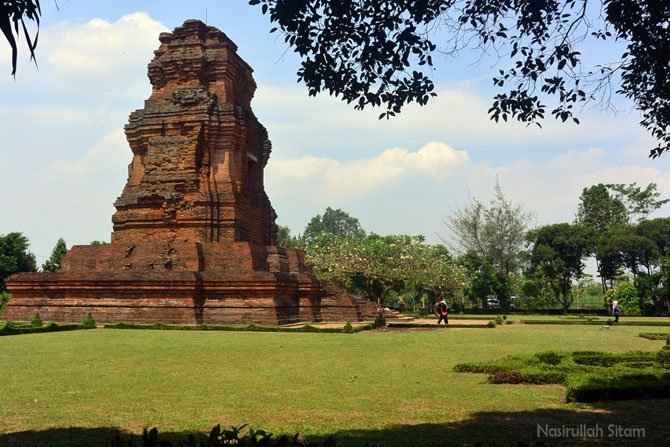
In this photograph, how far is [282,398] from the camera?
7148mm

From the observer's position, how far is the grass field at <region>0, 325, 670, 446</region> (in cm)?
567

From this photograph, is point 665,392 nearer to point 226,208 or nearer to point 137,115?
point 226,208

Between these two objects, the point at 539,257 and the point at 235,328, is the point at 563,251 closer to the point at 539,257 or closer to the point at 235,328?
the point at 539,257

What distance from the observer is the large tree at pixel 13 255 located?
144 ft

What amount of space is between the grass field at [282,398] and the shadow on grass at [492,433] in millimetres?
18

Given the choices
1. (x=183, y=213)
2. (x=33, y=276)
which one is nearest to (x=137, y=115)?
(x=183, y=213)

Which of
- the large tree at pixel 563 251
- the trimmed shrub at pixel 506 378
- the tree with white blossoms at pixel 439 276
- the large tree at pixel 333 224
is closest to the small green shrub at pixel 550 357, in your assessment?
the trimmed shrub at pixel 506 378

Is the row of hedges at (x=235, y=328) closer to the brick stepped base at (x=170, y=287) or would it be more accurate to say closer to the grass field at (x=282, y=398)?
the brick stepped base at (x=170, y=287)

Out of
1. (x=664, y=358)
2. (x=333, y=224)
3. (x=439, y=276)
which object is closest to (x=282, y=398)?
(x=664, y=358)

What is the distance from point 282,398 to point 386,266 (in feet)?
67.6

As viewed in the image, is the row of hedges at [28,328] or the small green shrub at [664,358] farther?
the row of hedges at [28,328]

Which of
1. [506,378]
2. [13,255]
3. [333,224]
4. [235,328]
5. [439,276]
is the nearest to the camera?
[506,378]

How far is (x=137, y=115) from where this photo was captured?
83.6ft

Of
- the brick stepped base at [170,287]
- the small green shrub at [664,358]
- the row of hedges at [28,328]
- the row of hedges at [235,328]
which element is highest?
the brick stepped base at [170,287]
